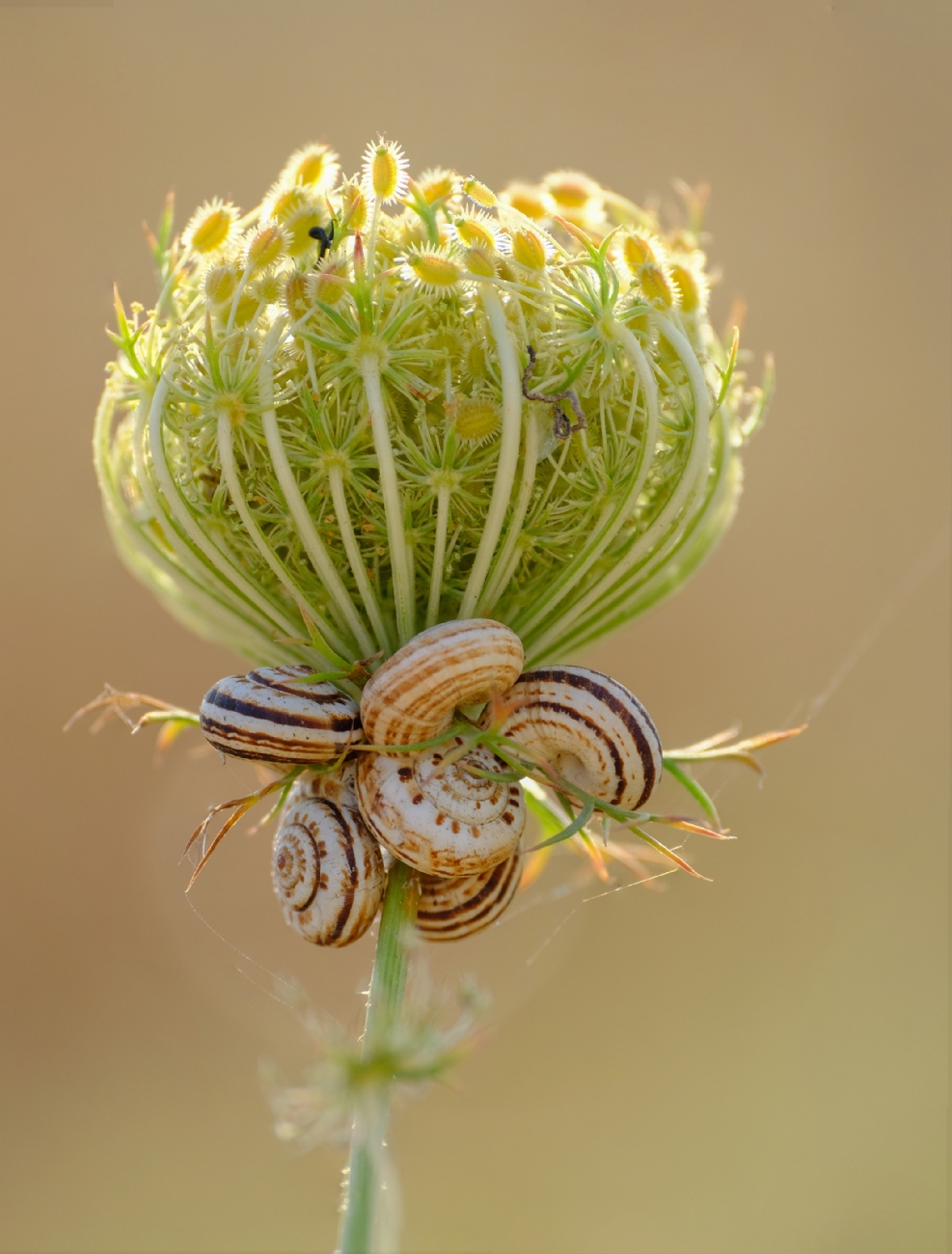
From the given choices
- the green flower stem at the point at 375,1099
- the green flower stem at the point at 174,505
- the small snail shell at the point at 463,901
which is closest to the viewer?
the green flower stem at the point at 375,1099

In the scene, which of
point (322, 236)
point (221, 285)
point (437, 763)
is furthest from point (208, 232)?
point (437, 763)

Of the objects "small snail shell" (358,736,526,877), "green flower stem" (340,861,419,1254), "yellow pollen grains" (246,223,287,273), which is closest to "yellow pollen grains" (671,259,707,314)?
"yellow pollen grains" (246,223,287,273)

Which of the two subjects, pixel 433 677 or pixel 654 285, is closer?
pixel 433 677

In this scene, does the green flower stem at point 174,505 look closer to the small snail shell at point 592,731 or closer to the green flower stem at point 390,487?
the green flower stem at point 390,487

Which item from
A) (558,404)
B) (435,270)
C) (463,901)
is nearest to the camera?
(435,270)

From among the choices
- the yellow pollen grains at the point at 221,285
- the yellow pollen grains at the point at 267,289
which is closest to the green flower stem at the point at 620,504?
the yellow pollen grains at the point at 267,289

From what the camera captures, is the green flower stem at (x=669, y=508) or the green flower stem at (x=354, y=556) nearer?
the green flower stem at (x=354, y=556)

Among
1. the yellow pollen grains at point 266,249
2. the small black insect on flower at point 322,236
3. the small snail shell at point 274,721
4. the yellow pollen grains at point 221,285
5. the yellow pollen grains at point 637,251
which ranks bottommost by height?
the small snail shell at point 274,721

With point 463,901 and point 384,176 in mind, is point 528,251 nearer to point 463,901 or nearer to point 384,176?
point 384,176
